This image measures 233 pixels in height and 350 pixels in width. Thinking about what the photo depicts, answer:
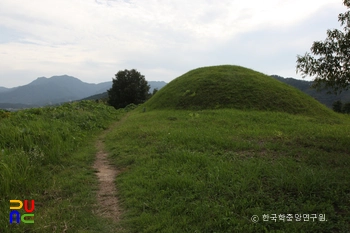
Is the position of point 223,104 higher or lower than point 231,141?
higher

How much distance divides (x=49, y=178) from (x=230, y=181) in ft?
13.6

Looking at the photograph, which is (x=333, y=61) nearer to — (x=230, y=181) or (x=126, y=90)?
(x=230, y=181)

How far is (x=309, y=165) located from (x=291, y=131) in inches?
175

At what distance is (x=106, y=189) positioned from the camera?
499cm

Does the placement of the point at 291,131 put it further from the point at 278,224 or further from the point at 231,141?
the point at 278,224

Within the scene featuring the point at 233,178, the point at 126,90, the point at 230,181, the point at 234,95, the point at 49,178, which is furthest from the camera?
the point at 126,90

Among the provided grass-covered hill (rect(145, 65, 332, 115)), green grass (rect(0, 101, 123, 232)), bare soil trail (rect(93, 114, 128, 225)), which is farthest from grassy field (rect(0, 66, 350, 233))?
grass-covered hill (rect(145, 65, 332, 115))

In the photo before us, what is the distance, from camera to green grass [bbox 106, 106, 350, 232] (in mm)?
3611

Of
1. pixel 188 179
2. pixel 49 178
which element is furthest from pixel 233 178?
pixel 49 178

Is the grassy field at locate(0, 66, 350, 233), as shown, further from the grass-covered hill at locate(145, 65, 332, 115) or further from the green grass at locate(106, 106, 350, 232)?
the grass-covered hill at locate(145, 65, 332, 115)

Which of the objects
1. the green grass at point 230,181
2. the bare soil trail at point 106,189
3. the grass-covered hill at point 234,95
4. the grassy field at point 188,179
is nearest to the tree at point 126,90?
the grass-covered hill at point 234,95

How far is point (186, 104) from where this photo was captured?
17656 millimetres

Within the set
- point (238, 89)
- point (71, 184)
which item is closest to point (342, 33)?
point (71, 184)

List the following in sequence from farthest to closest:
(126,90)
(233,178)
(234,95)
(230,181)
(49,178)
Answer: (126,90) < (234,95) < (49,178) < (233,178) < (230,181)
